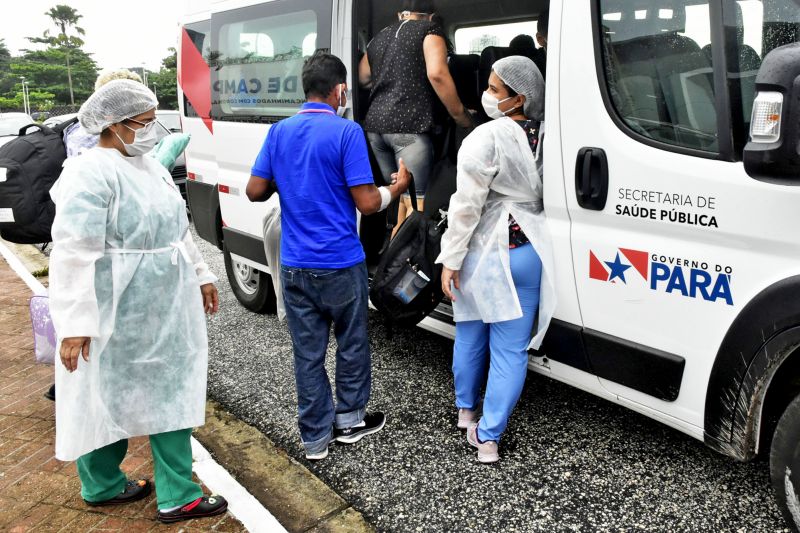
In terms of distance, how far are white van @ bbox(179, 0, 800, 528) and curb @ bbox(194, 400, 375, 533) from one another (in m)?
1.04

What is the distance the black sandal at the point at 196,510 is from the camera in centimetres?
268

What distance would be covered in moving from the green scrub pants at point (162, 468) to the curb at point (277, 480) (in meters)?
0.32

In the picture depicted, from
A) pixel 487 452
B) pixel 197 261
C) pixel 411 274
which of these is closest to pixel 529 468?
pixel 487 452

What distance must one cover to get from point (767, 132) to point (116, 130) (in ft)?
6.56

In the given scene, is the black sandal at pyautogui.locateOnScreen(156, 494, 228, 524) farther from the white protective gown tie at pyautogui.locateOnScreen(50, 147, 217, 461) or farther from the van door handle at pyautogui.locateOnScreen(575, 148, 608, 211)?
the van door handle at pyautogui.locateOnScreen(575, 148, 608, 211)

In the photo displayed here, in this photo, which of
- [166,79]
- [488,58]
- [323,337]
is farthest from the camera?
[166,79]

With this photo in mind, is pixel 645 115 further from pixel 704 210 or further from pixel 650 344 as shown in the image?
pixel 650 344

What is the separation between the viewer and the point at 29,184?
357 cm

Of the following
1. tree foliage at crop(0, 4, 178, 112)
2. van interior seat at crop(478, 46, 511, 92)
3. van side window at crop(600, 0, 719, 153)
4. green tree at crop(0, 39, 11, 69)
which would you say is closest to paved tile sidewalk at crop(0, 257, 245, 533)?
van side window at crop(600, 0, 719, 153)

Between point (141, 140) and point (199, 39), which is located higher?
point (199, 39)

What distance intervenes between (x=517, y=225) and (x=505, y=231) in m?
Result: 0.07

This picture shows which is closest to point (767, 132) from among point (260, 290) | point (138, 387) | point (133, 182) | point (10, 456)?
point (133, 182)

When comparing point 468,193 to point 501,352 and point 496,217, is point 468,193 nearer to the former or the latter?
point 496,217

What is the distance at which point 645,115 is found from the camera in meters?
2.50
